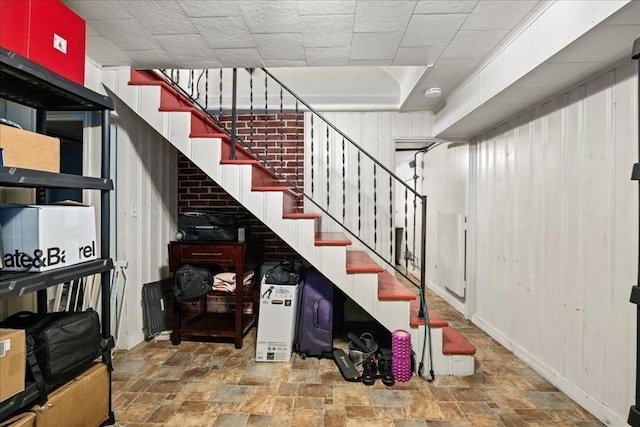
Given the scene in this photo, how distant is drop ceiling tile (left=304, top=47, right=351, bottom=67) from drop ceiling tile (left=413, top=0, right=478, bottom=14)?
58 cm

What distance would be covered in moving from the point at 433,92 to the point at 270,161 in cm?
182

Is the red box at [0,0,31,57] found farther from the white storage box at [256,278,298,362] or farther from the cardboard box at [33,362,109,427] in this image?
the white storage box at [256,278,298,362]

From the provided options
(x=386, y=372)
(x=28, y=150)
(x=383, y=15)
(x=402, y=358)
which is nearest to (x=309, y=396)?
(x=386, y=372)

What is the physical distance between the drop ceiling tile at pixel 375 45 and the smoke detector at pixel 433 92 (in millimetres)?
727

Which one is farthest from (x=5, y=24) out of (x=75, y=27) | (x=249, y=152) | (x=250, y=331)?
(x=250, y=331)

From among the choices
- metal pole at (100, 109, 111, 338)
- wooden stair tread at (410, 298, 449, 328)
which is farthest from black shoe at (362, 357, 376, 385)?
metal pole at (100, 109, 111, 338)

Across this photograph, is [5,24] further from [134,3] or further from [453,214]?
[453,214]

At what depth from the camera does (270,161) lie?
3494mm

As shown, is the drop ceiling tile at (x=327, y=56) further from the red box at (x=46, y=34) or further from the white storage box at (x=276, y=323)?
the white storage box at (x=276, y=323)

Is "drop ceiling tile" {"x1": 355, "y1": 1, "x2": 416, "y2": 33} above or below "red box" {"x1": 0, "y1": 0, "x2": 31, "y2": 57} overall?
above

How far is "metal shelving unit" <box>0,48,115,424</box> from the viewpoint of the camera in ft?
4.10

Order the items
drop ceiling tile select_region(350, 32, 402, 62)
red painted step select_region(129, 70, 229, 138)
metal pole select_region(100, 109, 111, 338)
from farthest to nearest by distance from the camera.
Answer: red painted step select_region(129, 70, 229, 138) → drop ceiling tile select_region(350, 32, 402, 62) → metal pole select_region(100, 109, 111, 338)

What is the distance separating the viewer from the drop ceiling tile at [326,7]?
5.48 feet

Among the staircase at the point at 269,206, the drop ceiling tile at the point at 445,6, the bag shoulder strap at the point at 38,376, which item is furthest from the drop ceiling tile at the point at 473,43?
the bag shoulder strap at the point at 38,376
